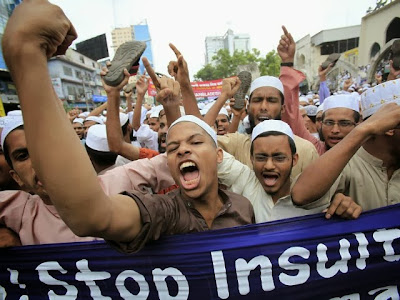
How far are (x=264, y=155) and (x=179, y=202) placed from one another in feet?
2.37

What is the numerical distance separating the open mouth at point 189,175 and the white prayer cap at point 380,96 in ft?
4.31

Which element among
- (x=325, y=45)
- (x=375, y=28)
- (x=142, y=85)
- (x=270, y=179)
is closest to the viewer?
(x=270, y=179)

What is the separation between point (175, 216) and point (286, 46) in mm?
2672

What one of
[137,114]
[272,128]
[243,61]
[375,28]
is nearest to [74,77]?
[243,61]

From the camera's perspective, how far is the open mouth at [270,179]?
193 centimetres

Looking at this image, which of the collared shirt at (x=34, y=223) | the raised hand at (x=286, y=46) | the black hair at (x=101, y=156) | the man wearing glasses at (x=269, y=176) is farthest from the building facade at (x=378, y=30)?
the collared shirt at (x=34, y=223)

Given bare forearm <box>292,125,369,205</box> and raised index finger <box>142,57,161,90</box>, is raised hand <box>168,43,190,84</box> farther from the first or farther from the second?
bare forearm <box>292,125,369,205</box>

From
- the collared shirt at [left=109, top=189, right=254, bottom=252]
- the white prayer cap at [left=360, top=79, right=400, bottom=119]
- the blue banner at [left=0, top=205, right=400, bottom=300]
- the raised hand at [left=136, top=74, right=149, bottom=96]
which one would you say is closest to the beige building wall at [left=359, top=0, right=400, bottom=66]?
the raised hand at [left=136, top=74, right=149, bottom=96]

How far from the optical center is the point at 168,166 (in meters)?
2.01

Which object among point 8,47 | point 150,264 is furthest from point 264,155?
point 8,47

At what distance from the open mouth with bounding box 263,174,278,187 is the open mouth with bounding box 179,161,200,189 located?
0.52m

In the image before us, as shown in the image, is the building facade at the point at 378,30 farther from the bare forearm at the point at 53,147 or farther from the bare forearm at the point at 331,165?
the bare forearm at the point at 53,147

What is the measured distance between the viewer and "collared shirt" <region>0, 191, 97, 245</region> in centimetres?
169

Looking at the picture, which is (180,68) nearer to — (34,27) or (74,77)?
(34,27)
